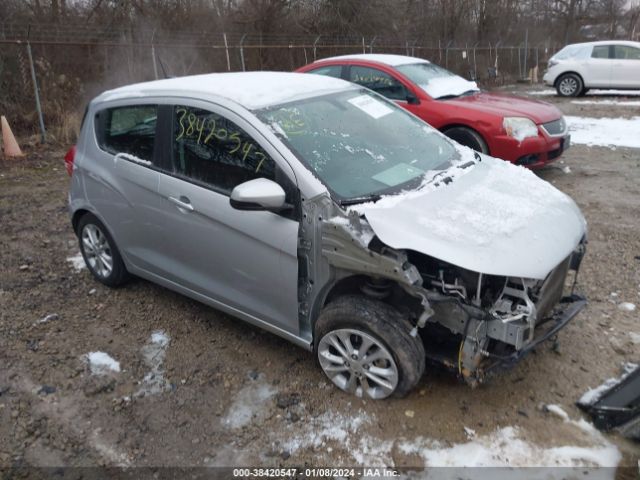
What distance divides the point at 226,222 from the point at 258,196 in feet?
1.54

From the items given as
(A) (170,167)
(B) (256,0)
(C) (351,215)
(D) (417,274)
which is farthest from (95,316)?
(B) (256,0)

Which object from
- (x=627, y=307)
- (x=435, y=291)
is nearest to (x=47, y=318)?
(x=435, y=291)

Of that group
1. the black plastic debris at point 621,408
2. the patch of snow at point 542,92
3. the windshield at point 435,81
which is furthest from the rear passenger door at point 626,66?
the black plastic debris at point 621,408

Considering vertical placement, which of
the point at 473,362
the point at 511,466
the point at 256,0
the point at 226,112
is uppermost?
the point at 256,0

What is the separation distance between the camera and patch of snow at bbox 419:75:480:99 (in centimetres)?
696

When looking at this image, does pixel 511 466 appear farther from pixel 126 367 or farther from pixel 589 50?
pixel 589 50

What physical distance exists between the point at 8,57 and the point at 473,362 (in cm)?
1074

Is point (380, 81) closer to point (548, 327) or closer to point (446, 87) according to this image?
point (446, 87)

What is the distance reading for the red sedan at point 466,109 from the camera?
6352mm

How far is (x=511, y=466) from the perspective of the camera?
2.57 m

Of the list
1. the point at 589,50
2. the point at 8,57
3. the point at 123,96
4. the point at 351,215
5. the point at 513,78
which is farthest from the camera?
the point at 513,78

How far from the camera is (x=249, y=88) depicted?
346 cm

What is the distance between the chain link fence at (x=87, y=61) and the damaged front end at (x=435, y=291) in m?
7.57

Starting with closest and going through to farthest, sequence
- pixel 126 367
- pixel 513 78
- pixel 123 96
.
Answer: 1. pixel 126 367
2. pixel 123 96
3. pixel 513 78
